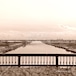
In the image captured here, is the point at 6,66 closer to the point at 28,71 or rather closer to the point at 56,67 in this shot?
the point at 28,71

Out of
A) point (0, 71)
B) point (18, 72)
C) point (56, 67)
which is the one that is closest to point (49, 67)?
point (56, 67)

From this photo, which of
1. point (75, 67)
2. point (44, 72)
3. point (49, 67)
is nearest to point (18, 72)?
point (44, 72)

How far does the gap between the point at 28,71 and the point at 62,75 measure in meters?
1.54

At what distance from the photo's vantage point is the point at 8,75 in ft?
26.8

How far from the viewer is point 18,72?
864 cm

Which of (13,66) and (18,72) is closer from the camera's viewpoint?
(18,72)

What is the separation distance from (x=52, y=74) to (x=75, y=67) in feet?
5.55

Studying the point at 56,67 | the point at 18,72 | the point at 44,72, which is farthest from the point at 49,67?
the point at 18,72

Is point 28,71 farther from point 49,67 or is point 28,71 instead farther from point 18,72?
point 49,67

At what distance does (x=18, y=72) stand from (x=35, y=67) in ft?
4.22

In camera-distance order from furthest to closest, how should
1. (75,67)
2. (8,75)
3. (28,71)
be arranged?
1. (75,67)
2. (28,71)
3. (8,75)

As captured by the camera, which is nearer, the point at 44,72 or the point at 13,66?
the point at 44,72

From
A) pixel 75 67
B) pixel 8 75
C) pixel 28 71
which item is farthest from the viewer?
pixel 75 67

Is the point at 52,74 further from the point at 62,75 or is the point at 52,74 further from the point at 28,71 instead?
the point at 28,71
